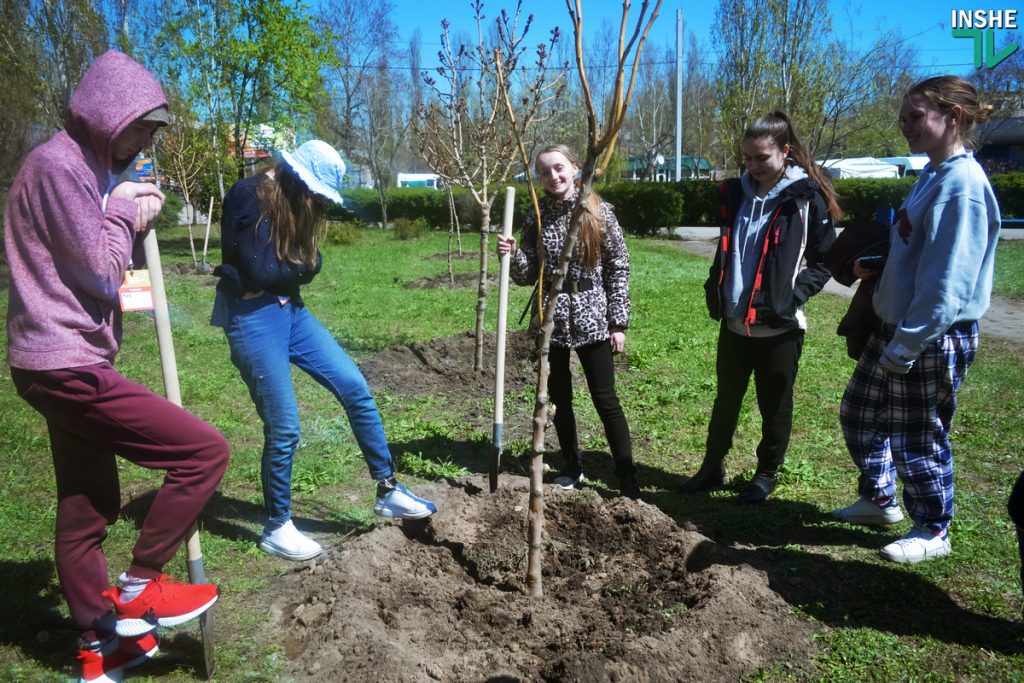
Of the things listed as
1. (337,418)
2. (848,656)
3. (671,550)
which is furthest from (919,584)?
(337,418)

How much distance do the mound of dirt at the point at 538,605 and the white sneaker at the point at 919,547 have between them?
0.73 m

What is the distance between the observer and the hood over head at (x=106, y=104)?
91.8 inches

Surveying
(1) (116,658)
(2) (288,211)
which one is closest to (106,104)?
(2) (288,211)

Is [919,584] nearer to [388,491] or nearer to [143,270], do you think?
[388,491]

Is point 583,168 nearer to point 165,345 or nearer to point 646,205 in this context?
point 165,345

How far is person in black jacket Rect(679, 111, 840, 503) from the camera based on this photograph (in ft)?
12.7

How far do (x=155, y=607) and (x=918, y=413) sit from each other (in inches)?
121

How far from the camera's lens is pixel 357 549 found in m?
3.41

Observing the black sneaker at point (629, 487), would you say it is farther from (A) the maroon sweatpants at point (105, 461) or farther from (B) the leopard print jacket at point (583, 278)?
(A) the maroon sweatpants at point (105, 461)

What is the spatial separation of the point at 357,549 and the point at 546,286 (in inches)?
67.6

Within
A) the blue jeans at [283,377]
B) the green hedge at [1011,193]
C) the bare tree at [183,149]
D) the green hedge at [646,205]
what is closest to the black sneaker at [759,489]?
the blue jeans at [283,377]

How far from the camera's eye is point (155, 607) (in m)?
2.60

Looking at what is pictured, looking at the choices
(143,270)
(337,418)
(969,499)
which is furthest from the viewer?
(337,418)

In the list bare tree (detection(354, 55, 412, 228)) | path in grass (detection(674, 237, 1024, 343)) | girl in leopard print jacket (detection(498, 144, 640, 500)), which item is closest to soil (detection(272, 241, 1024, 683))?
girl in leopard print jacket (detection(498, 144, 640, 500))
